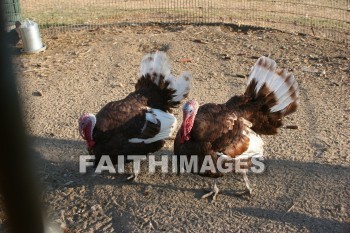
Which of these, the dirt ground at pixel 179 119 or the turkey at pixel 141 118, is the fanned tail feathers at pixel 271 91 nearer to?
the dirt ground at pixel 179 119

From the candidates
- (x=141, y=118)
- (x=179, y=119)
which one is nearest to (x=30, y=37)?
(x=179, y=119)

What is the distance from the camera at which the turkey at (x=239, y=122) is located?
414 cm

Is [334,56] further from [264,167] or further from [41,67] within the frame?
[41,67]

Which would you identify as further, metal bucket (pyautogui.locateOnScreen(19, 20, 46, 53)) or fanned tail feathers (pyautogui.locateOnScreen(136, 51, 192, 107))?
metal bucket (pyautogui.locateOnScreen(19, 20, 46, 53))

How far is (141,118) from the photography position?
183 inches

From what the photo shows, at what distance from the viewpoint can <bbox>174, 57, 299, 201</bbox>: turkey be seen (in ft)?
13.6

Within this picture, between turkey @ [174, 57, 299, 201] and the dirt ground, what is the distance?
14.8 inches

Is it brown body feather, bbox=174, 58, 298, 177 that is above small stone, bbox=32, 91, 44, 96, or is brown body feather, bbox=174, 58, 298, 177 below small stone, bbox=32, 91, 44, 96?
above

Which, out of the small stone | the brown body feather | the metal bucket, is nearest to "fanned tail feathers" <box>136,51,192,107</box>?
the brown body feather

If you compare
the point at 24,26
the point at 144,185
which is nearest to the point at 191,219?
the point at 144,185

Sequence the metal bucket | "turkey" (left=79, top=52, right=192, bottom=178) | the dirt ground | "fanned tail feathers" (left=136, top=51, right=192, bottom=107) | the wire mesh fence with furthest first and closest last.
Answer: the wire mesh fence
the metal bucket
"fanned tail feathers" (left=136, top=51, right=192, bottom=107)
"turkey" (left=79, top=52, right=192, bottom=178)
the dirt ground

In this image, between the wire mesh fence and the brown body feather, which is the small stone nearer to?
the wire mesh fence

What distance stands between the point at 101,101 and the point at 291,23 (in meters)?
4.77

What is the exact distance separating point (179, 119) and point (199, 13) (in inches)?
190
